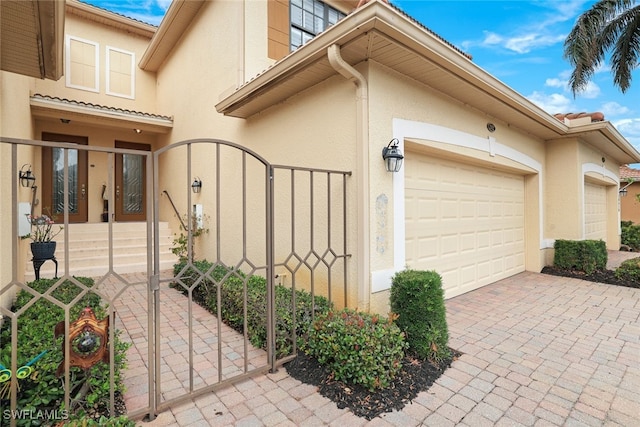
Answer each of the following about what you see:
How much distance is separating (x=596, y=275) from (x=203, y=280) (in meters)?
8.16

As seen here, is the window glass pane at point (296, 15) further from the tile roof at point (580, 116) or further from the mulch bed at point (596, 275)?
the mulch bed at point (596, 275)

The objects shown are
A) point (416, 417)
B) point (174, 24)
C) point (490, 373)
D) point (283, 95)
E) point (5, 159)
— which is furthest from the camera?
point (174, 24)

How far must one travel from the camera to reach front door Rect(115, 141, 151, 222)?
31.4 ft

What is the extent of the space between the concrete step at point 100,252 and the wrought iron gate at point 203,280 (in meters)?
0.06

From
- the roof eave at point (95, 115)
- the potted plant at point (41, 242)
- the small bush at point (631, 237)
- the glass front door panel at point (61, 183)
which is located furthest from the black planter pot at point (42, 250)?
the small bush at point (631, 237)

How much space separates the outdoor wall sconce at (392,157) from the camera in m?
3.71

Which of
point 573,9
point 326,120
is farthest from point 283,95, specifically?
point 573,9

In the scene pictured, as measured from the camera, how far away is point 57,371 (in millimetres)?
2229

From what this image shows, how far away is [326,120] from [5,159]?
152 inches

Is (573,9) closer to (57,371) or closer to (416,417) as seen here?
(416,417)

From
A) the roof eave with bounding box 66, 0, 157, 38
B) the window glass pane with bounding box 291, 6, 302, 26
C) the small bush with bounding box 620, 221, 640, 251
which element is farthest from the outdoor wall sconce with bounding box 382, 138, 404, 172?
the small bush with bounding box 620, 221, 640, 251

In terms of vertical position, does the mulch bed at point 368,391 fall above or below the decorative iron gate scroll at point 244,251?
below

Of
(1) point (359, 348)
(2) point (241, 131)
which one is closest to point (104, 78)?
(2) point (241, 131)

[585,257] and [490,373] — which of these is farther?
[585,257]
